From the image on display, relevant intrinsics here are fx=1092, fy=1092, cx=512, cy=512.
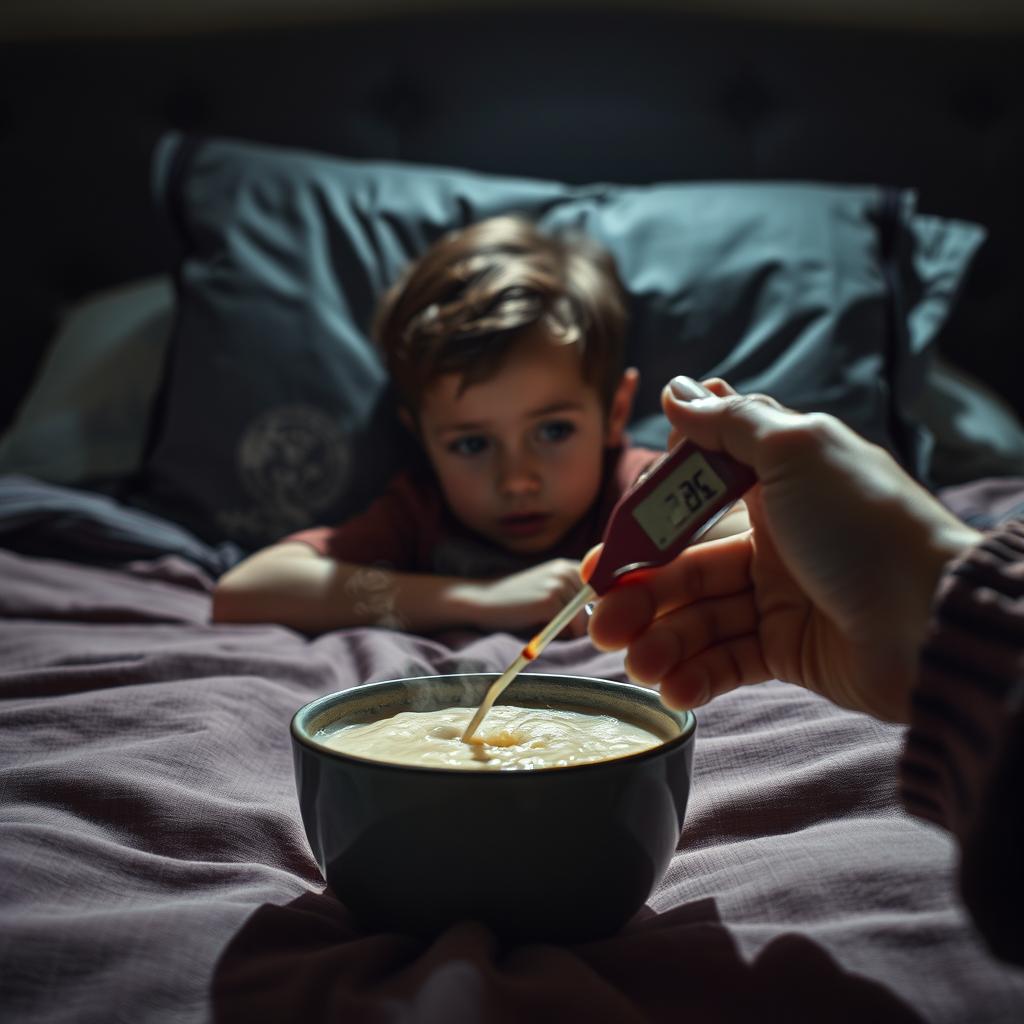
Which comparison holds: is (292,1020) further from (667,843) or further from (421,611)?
(421,611)

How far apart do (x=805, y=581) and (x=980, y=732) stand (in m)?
0.13

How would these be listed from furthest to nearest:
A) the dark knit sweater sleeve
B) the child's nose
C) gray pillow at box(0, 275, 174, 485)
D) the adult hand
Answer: gray pillow at box(0, 275, 174, 485), the child's nose, the adult hand, the dark knit sweater sleeve

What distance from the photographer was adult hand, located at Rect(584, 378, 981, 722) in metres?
0.52

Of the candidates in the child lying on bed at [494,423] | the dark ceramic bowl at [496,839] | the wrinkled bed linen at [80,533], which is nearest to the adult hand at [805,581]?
the dark ceramic bowl at [496,839]

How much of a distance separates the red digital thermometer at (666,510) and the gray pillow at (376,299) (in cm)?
70

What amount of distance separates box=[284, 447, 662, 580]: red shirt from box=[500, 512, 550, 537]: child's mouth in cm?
3

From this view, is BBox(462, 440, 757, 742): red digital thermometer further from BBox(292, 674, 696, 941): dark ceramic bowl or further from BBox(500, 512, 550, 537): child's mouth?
BBox(500, 512, 550, 537): child's mouth

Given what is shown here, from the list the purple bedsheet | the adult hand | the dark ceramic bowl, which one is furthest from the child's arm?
the dark ceramic bowl

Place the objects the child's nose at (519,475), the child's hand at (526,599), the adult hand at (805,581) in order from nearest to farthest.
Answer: the adult hand at (805,581), the child's hand at (526,599), the child's nose at (519,475)

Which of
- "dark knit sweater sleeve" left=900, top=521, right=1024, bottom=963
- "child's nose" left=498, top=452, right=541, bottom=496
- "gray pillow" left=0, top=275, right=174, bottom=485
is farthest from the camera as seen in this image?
"gray pillow" left=0, top=275, right=174, bottom=485

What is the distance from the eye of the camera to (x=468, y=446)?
4.11ft

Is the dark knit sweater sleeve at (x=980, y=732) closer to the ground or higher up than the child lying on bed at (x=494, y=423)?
higher up

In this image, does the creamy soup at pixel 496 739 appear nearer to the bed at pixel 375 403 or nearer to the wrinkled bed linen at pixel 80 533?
the bed at pixel 375 403

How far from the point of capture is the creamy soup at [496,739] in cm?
53
